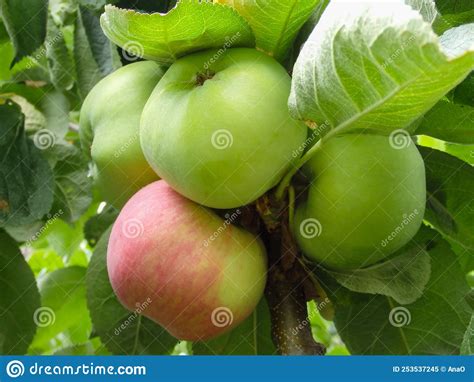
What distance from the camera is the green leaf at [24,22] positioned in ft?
4.33

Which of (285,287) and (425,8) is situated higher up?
(425,8)

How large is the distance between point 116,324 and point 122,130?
46 cm

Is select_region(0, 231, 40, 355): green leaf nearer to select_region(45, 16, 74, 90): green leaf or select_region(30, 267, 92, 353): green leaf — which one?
select_region(30, 267, 92, 353): green leaf

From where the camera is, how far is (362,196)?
919mm

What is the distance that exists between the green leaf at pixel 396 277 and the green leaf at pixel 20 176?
25.8 inches

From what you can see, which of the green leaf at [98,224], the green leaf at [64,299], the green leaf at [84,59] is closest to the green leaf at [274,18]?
the green leaf at [84,59]

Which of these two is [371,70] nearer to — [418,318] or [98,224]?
[418,318]

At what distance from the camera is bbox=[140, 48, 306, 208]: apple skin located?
883 mm

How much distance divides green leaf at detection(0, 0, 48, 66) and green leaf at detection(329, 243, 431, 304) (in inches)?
28.8

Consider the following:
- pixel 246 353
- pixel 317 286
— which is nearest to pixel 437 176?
pixel 317 286

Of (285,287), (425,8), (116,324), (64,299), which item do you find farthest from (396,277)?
(64,299)

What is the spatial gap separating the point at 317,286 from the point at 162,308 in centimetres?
25

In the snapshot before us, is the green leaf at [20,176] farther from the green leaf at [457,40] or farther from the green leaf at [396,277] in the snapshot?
the green leaf at [457,40]

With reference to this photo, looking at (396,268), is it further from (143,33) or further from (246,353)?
(143,33)
